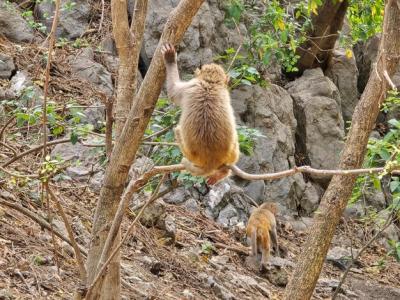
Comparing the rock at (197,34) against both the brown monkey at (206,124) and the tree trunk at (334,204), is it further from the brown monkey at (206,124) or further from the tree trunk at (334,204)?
the brown monkey at (206,124)

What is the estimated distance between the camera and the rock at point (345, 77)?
17047mm

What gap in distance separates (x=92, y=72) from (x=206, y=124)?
7.94 meters

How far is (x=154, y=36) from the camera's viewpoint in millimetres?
13086

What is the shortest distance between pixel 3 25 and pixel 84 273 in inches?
349

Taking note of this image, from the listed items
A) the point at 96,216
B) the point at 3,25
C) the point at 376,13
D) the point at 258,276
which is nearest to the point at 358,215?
the point at 258,276

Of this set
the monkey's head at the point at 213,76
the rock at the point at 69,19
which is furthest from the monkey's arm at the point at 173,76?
the rock at the point at 69,19

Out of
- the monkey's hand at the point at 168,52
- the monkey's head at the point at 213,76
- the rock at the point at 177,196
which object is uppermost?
the monkey's hand at the point at 168,52

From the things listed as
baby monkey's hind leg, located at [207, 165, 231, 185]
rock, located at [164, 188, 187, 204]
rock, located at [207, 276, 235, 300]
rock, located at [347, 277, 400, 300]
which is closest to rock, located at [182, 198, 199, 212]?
rock, located at [164, 188, 187, 204]

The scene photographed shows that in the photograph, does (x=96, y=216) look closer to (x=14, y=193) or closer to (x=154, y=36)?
(x=14, y=193)

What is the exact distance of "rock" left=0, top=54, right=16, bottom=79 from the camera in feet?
35.6

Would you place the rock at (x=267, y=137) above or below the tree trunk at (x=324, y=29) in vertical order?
below

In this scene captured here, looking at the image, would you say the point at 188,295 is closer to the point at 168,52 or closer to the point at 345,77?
the point at 168,52

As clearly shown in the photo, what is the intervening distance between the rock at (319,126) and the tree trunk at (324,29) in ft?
2.22

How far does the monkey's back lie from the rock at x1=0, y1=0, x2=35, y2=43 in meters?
8.18
